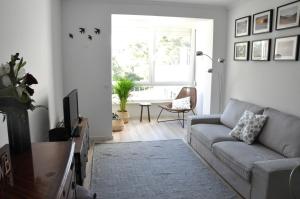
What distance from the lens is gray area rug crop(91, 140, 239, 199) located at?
2.69 metres

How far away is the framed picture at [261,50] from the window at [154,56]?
241 centimetres

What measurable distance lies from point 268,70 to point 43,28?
3.02 meters

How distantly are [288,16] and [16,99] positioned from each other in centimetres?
318

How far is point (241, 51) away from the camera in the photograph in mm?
4129

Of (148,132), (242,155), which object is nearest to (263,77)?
(242,155)

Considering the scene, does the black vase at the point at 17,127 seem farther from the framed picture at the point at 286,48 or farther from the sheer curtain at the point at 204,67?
the sheer curtain at the point at 204,67

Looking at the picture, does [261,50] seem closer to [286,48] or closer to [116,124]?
[286,48]

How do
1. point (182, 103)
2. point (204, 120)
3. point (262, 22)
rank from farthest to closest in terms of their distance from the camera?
point (182, 103), point (204, 120), point (262, 22)

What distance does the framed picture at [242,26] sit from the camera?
12.8ft

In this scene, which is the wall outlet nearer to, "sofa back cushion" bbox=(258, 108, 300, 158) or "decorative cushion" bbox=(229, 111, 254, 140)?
"sofa back cushion" bbox=(258, 108, 300, 158)

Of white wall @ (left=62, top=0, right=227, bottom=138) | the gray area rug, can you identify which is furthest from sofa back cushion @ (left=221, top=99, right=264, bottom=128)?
white wall @ (left=62, top=0, right=227, bottom=138)

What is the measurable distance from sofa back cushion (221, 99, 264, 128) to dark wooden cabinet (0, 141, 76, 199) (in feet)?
8.92

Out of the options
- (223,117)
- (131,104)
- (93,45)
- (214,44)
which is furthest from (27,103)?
(131,104)

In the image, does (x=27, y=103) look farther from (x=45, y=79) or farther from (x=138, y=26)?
(x=138, y=26)
